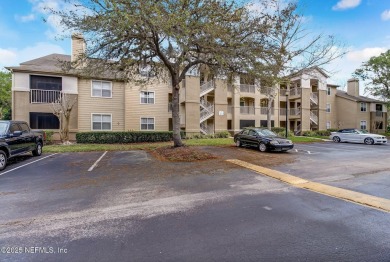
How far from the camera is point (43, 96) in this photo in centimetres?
1883

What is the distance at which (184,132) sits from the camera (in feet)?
72.4

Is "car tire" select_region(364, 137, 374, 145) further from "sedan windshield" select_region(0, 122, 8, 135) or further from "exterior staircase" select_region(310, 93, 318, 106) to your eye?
"sedan windshield" select_region(0, 122, 8, 135)

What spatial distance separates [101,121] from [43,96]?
5195 mm

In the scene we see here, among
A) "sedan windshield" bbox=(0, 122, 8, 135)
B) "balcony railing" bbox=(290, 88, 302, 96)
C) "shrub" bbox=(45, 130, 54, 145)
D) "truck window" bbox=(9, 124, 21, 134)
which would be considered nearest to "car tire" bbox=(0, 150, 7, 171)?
"sedan windshield" bbox=(0, 122, 8, 135)

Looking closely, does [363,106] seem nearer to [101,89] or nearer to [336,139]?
[336,139]

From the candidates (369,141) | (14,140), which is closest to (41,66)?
(14,140)

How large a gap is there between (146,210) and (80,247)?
1536 millimetres

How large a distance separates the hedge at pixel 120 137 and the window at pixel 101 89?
168 inches

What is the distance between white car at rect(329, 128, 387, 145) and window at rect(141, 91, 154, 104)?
20.1 meters

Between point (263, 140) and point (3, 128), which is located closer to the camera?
point (3, 128)

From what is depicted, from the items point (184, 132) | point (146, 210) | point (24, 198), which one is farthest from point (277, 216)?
point (184, 132)

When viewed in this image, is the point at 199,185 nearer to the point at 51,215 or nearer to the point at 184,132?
the point at 51,215

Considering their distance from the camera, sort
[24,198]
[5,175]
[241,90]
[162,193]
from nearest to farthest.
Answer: [24,198] → [162,193] → [5,175] → [241,90]

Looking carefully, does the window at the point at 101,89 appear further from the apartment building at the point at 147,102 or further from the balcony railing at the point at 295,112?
the balcony railing at the point at 295,112
